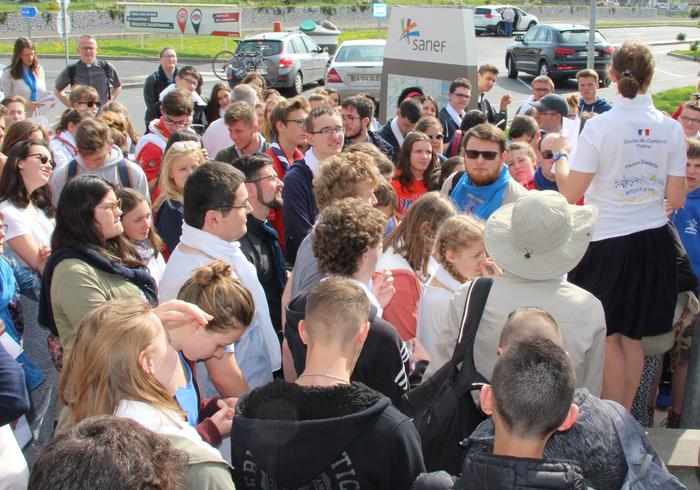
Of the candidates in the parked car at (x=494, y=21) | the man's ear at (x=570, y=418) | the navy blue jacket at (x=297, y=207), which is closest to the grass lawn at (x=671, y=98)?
the navy blue jacket at (x=297, y=207)

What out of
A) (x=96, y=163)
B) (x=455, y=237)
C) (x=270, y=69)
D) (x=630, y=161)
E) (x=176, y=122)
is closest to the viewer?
(x=455, y=237)

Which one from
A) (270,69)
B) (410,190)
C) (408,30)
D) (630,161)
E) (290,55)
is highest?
(408,30)

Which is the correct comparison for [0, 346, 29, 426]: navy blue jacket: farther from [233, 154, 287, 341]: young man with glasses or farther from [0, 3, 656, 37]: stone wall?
[0, 3, 656, 37]: stone wall

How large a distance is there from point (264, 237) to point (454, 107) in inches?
183

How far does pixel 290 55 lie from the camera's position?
23.2 m

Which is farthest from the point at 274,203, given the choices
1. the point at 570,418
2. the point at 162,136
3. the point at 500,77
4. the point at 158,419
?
the point at 500,77

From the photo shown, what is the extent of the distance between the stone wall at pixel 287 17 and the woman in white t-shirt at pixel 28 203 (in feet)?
116

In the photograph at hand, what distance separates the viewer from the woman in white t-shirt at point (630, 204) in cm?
434

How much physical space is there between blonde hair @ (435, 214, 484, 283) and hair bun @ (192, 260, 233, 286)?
1152mm

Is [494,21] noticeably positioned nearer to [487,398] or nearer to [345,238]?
[345,238]

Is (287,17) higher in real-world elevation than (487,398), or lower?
lower

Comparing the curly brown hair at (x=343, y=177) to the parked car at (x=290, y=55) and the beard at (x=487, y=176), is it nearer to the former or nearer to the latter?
the beard at (x=487, y=176)

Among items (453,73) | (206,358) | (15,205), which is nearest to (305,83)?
(453,73)

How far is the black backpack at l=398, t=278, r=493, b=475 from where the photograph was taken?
3.11 metres
